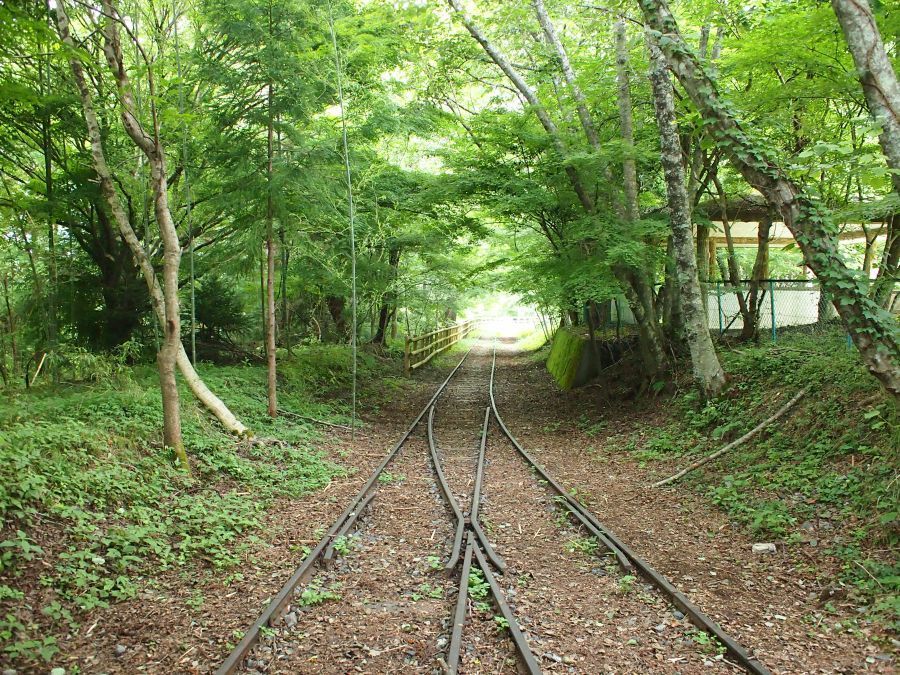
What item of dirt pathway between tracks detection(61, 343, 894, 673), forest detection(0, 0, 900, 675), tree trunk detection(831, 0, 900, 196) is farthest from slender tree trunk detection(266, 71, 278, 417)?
tree trunk detection(831, 0, 900, 196)

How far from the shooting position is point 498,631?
12.6ft

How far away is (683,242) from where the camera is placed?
8.51m

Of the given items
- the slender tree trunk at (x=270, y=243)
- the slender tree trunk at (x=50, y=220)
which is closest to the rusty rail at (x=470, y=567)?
the slender tree trunk at (x=270, y=243)

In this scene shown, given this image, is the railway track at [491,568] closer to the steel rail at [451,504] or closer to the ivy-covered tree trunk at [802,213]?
the steel rail at [451,504]

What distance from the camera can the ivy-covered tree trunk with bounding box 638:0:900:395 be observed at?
477 centimetres

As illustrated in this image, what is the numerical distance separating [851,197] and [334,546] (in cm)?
1115

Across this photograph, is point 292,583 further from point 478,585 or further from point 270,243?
point 270,243

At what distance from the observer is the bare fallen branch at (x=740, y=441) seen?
22.6 ft

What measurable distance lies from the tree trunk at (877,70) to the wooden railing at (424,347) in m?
15.0

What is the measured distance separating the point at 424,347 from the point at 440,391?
560 cm

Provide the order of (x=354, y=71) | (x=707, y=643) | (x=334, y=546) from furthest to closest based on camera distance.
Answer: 1. (x=354, y=71)
2. (x=334, y=546)
3. (x=707, y=643)

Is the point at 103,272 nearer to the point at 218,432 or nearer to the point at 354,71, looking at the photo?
the point at 218,432

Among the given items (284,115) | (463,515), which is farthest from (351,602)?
(284,115)

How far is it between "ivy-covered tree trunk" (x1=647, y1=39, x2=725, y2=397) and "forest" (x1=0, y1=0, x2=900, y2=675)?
4cm
